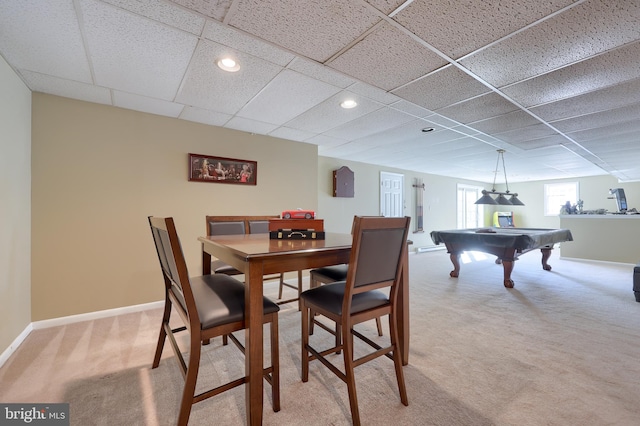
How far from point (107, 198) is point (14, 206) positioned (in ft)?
2.42

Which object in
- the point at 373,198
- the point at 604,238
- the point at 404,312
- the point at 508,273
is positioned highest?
A: the point at 373,198

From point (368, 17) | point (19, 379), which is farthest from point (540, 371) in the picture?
point (19, 379)

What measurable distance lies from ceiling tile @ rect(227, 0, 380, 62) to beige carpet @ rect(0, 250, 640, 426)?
2.25m

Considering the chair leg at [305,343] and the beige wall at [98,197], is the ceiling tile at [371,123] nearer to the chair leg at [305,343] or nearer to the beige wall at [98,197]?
the beige wall at [98,197]

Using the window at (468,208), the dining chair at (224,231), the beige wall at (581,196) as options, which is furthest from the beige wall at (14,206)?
the beige wall at (581,196)

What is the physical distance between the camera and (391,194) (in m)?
6.75

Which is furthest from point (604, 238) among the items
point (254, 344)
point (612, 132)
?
point (254, 344)

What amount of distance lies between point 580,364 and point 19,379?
3.81m

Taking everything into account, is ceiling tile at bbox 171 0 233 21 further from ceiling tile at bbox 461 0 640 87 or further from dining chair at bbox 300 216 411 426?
ceiling tile at bbox 461 0 640 87

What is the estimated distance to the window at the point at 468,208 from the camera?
28.7 feet

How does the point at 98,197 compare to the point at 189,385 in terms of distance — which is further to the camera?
the point at 98,197

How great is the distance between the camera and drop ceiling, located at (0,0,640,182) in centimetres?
155

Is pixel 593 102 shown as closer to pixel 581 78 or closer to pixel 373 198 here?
pixel 581 78

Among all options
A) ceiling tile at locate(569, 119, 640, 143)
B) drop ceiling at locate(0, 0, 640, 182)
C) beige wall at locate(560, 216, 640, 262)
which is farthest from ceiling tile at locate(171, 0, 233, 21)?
beige wall at locate(560, 216, 640, 262)
